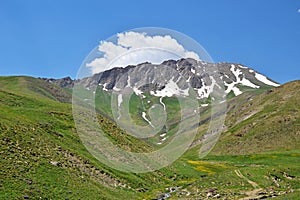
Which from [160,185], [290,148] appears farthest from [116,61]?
[290,148]

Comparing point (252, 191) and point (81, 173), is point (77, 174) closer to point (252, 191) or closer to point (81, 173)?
point (81, 173)

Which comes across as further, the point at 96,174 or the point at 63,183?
the point at 96,174

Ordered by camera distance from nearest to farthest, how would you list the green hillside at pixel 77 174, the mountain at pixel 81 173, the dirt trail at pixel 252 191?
the mountain at pixel 81 173 < the green hillside at pixel 77 174 < the dirt trail at pixel 252 191

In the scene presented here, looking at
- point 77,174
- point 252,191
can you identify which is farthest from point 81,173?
point 252,191

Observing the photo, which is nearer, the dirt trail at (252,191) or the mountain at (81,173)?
the mountain at (81,173)

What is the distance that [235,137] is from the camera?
167750mm

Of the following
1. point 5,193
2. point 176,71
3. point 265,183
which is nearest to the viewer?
point 176,71

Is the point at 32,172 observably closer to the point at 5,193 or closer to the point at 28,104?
the point at 5,193

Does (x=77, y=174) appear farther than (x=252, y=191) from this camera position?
No

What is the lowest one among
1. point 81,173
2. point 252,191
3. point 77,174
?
point 252,191

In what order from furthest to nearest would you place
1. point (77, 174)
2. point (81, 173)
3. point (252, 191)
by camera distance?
point (252, 191)
point (81, 173)
point (77, 174)

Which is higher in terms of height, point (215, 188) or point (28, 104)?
point (28, 104)

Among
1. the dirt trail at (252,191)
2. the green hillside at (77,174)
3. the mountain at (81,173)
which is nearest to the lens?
the mountain at (81,173)

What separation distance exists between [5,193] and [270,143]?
127363 millimetres
